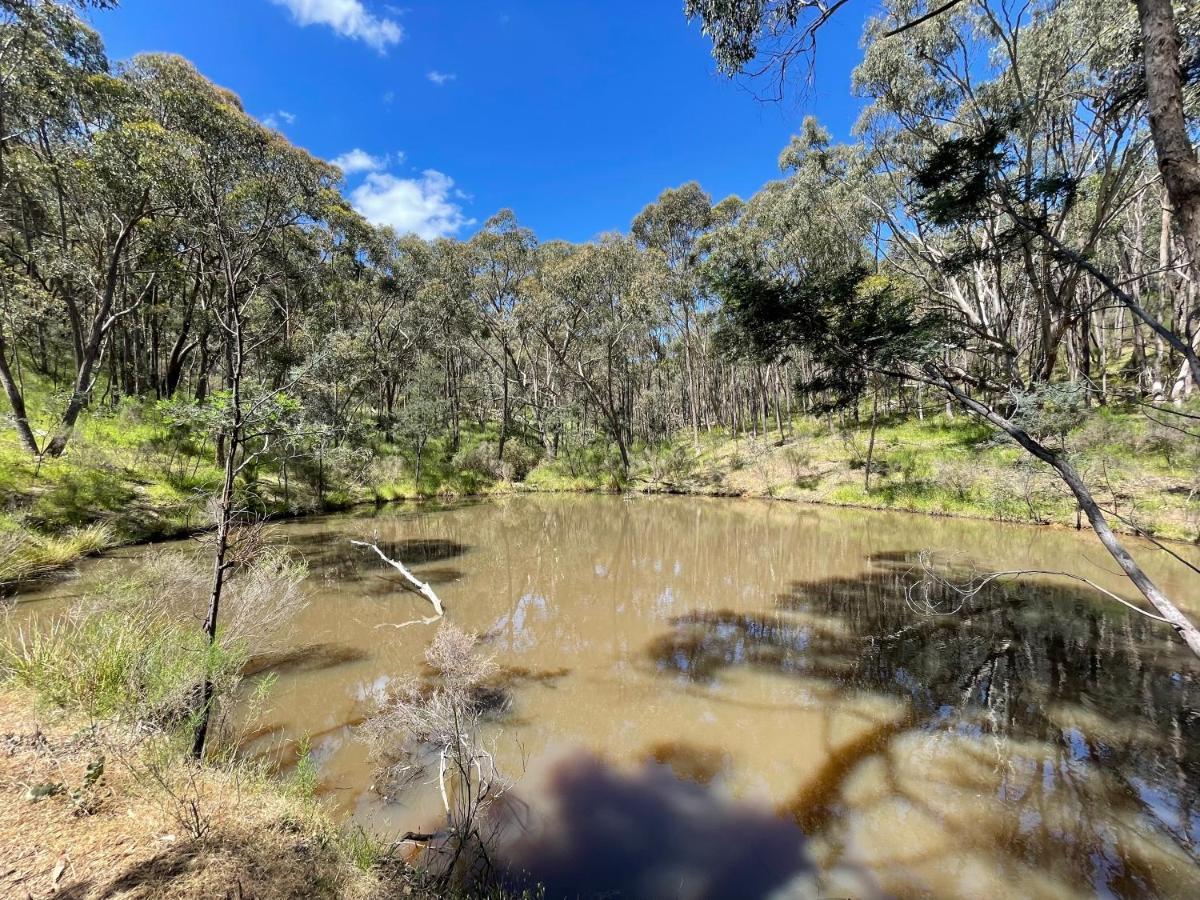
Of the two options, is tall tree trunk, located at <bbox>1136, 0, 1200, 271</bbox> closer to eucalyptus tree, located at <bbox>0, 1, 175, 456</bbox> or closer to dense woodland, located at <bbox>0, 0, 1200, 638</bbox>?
dense woodland, located at <bbox>0, 0, 1200, 638</bbox>

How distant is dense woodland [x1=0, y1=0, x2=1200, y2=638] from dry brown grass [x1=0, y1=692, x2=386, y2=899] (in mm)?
2061

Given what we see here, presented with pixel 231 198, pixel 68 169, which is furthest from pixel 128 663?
pixel 68 169

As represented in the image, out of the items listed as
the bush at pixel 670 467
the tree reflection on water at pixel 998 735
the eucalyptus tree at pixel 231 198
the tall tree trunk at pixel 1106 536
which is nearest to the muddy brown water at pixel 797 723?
the tree reflection on water at pixel 998 735

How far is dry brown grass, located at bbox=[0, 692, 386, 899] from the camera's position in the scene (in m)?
2.16

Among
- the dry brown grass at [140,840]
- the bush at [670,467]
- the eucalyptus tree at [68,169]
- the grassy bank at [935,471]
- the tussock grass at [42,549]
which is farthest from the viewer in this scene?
the bush at [670,467]

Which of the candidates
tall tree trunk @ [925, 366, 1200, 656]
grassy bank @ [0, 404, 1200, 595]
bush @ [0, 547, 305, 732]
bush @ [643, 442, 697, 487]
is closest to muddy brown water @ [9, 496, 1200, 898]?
bush @ [0, 547, 305, 732]

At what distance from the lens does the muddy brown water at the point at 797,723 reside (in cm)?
354

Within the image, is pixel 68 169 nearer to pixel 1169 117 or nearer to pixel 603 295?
pixel 603 295

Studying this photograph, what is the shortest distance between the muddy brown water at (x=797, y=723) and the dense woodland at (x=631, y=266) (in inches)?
105

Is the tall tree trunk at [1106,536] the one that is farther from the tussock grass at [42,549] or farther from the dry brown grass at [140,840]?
the tussock grass at [42,549]

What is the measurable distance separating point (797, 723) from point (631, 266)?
22.1 meters

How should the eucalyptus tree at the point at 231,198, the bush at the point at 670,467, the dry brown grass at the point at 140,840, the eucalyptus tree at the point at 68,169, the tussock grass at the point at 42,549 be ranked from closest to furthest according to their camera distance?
the dry brown grass at the point at 140,840 < the eucalyptus tree at the point at 231,198 < the tussock grass at the point at 42,549 < the eucalyptus tree at the point at 68,169 < the bush at the point at 670,467

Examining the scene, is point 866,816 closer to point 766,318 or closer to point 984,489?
point 766,318

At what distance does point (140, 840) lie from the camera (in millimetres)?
2430
